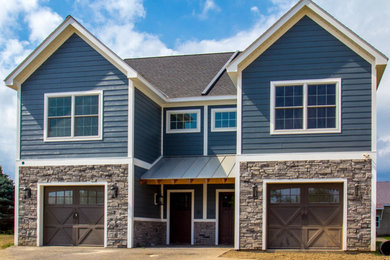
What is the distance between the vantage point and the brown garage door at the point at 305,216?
15.1 meters

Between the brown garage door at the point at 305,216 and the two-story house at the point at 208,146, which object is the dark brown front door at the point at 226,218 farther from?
the brown garage door at the point at 305,216

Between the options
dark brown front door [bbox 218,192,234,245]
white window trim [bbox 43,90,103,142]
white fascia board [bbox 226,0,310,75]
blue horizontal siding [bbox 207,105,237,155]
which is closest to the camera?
white fascia board [bbox 226,0,310,75]

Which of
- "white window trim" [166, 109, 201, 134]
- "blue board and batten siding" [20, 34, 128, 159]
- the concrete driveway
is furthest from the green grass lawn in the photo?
"white window trim" [166, 109, 201, 134]

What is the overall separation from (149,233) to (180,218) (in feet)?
6.37

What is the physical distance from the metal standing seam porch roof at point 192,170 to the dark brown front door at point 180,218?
4.73 feet

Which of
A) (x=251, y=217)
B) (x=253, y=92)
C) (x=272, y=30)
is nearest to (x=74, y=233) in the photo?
(x=251, y=217)

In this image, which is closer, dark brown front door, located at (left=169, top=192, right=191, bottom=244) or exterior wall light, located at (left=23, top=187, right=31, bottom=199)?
exterior wall light, located at (left=23, top=187, right=31, bottom=199)

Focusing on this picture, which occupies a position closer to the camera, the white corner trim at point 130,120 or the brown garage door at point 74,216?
the white corner trim at point 130,120

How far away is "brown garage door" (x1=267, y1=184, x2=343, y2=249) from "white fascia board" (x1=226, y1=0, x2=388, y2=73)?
3.93 metres

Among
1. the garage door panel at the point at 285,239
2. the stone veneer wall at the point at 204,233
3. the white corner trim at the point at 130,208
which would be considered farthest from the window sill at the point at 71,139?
the garage door panel at the point at 285,239

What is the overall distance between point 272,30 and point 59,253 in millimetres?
9214

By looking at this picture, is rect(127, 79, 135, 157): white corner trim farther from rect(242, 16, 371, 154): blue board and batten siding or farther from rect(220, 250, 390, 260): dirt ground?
rect(220, 250, 390, 260): dirt ground

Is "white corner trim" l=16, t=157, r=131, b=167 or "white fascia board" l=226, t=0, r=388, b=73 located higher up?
"white fascia board" l=226, t=0, r=388, b=73

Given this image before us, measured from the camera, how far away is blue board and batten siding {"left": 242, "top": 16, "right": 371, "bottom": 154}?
15102 millimetres
